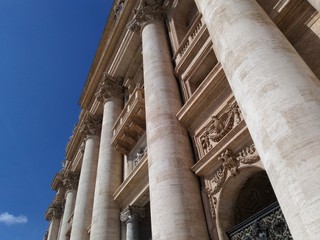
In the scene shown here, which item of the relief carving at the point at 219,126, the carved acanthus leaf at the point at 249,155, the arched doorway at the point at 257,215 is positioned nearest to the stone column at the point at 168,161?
the relief carving at the point at 219,126

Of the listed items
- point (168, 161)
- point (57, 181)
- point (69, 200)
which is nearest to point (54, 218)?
point (57, 181)

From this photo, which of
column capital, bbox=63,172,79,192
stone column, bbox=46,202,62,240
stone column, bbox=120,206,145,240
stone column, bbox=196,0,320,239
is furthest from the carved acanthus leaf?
stone column, bbox=46,202,62,240

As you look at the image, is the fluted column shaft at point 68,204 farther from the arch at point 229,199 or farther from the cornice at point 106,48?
the arch at point 229,199

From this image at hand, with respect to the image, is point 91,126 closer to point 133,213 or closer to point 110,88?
point 110,88

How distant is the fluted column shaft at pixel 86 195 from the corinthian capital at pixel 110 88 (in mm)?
2732

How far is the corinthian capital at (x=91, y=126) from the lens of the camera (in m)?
17.5

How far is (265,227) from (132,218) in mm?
5714

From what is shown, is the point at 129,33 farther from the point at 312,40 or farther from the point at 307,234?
the point at 307,234

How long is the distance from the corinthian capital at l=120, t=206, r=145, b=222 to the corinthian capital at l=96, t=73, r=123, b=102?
6.91 meters

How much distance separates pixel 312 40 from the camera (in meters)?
5.82

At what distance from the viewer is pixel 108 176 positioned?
12.0 m

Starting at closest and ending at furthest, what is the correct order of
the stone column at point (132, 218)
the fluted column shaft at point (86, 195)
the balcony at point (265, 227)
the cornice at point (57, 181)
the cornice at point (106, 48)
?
the balcony at point (265, 227), the stone column at point (132, 218), the fluted column shaft at point (86, 195), the cornice at point (106, 48), the cornice at point (57, 181)

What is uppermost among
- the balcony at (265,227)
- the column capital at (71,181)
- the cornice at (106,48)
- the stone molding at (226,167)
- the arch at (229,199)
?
the cornice at (106,48)

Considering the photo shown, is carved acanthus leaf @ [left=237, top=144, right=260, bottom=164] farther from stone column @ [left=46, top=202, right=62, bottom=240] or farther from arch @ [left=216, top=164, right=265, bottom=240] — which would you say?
stone column @ [left=46, top=202, right=62, bottom=240]
